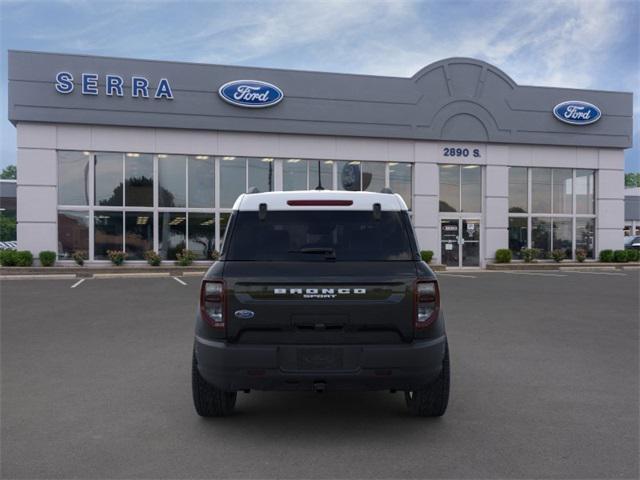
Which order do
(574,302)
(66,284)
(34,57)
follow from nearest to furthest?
(574,302)
(66,284)
(34,57)

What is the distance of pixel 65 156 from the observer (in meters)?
21.7

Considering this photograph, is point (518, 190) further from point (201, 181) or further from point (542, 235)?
point (201, 181)

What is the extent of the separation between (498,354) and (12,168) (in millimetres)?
123027

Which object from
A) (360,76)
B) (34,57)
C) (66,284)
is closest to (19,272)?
(66,284)

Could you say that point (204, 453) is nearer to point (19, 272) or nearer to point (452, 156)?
point (19, 272)

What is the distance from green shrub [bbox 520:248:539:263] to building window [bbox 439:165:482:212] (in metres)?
2.87

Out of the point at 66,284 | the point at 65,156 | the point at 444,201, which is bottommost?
the point at 66,284

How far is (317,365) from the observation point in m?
3.94

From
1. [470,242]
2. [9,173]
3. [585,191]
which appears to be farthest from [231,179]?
[9,173]

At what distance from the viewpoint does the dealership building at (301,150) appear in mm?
21469

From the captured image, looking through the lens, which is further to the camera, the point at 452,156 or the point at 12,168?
the point at 12,168

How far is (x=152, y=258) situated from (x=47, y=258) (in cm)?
388

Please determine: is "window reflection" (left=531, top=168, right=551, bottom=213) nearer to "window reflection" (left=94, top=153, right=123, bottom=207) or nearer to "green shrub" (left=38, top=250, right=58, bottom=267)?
"window reflection" (left=94, top=153, right=123, bottom=207)

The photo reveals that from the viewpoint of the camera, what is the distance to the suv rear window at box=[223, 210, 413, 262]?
4281mm
